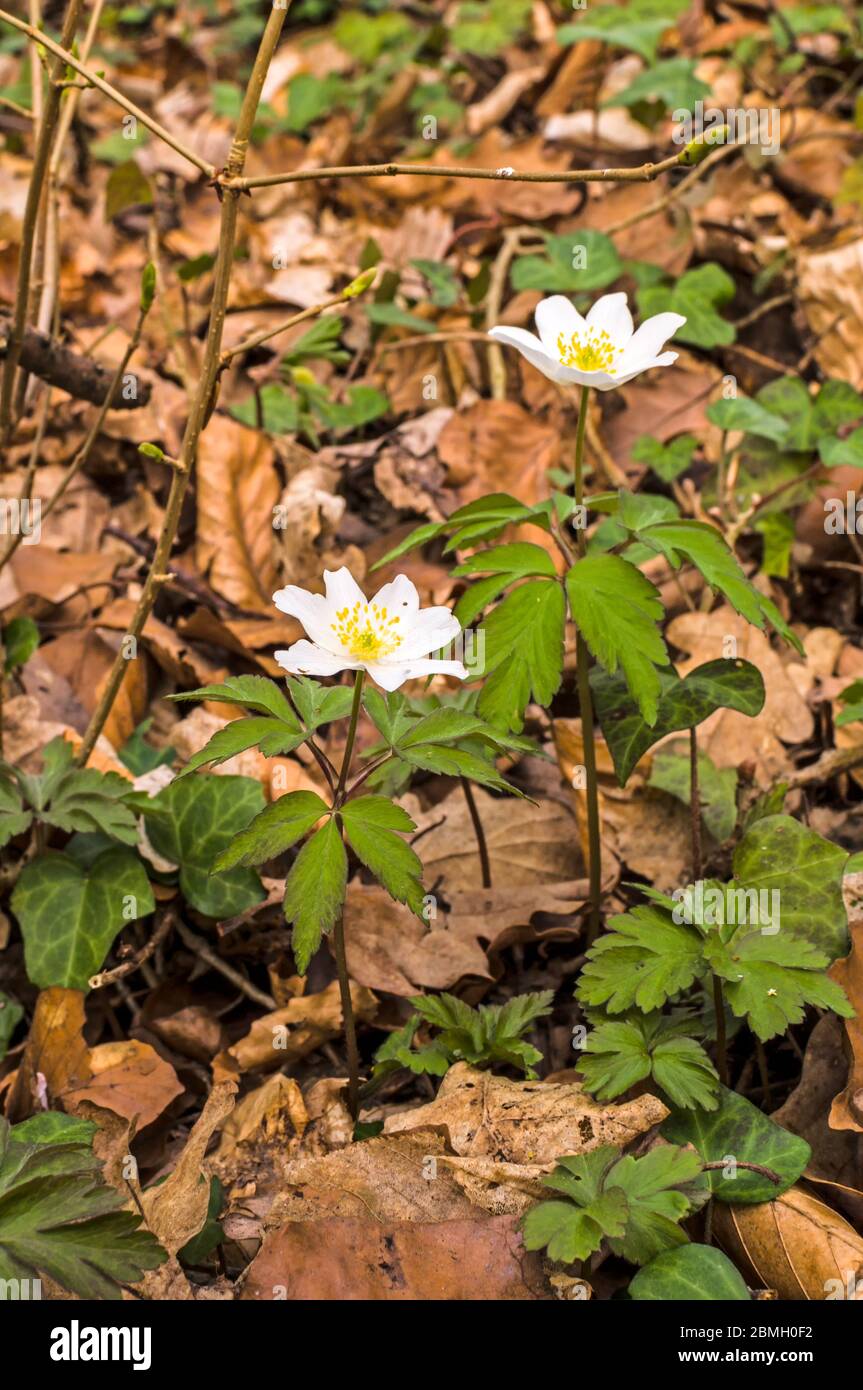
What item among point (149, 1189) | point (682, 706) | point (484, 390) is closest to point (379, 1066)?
point (149, 1189)

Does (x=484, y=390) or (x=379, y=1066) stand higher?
(x=484, y=390)

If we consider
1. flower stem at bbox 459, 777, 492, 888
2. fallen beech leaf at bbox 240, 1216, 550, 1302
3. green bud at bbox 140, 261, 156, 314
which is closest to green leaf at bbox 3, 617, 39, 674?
green bud at bbox 140, 261, 156, 314

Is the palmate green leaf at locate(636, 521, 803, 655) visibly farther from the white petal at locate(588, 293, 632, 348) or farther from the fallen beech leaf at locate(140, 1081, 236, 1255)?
the fallen beech leaf at locate(140, 1081, 236, 1255)

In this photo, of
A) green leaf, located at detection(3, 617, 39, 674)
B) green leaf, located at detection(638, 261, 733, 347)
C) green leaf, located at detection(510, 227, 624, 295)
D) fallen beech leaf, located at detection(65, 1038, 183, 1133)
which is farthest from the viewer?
green leaf, located at detection(510, 227, 624, 295)

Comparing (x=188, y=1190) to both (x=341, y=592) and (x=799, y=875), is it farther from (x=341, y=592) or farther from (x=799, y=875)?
(x=799, y=875)

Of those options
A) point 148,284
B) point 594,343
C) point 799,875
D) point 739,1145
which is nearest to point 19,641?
point 148,284
